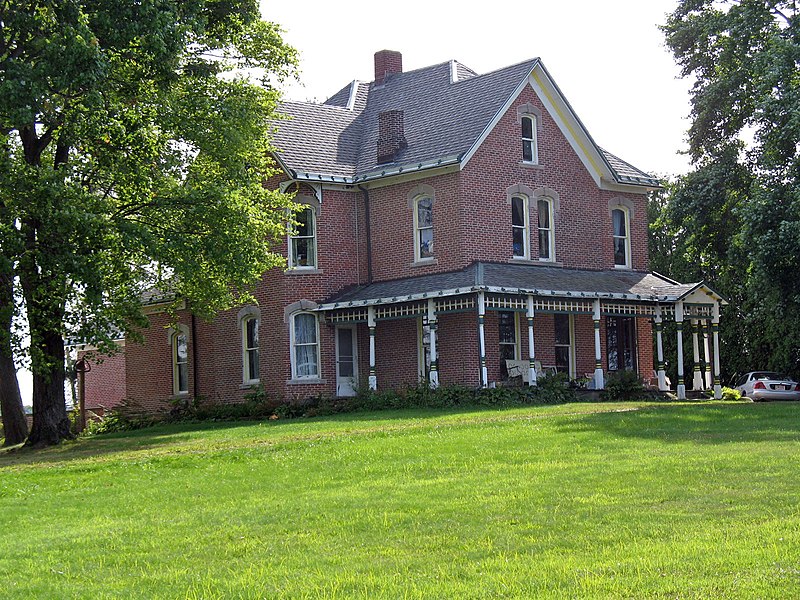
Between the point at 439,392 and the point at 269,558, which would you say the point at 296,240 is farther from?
the point at 269,558

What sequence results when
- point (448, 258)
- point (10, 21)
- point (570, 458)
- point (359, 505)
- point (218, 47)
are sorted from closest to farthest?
1. point (359, 505)
2. point (570, 458)
3. point (10, 21)
4. point (218, 47)
5. point (448, 258)

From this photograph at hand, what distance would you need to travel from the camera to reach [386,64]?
136 feet

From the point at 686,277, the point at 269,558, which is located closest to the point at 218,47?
the point at 269,558

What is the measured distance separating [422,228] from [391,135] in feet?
10.4

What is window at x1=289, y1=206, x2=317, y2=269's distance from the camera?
35094 mm

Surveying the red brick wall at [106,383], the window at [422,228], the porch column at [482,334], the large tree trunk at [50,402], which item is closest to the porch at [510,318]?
the porch column at [482,334]

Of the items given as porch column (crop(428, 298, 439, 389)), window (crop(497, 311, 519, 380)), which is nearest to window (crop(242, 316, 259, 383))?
porch column (crop(428, 298, 439, 389))

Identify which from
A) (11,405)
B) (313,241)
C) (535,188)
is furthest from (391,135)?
(11,405)

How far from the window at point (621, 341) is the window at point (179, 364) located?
1355 centimetres

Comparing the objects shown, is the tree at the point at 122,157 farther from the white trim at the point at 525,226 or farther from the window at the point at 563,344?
the window at the point at 563,344

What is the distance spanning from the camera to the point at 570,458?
1683 cm

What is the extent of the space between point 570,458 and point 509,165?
18.9m

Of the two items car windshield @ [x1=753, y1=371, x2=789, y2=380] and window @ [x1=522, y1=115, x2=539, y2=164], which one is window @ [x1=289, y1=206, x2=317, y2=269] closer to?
window @ [x1=522, y1=115, x2=539, y2=164]

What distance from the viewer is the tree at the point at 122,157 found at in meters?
23.6
